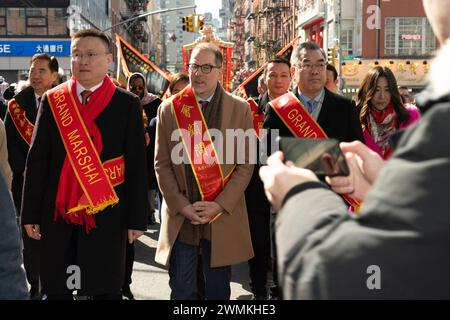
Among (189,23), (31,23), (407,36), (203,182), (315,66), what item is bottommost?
(203,182)

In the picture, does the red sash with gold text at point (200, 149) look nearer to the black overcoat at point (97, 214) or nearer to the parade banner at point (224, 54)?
the black overcoat at point (97, 214)

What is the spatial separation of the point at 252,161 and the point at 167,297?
5.47 feet

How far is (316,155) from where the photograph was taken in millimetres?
1724

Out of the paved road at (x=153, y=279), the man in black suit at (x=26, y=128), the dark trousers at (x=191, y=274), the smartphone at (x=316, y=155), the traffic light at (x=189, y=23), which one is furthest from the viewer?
the traffic light at (x=189, y=23)

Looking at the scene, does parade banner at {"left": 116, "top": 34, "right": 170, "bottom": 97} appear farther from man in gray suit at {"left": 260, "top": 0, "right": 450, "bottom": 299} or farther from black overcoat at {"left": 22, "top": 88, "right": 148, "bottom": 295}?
man in gray suit at {"left": 260, "top": 0, "right": 450, "bottom": 299}

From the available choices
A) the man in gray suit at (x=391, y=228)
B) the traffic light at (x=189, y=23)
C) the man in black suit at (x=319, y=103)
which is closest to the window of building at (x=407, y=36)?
the traffic light at (x=189, y=23)

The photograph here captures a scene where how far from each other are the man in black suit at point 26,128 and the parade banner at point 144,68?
493cm

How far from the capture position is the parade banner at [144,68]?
10945mm

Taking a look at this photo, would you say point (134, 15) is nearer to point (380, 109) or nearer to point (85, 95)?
point (380, 109)

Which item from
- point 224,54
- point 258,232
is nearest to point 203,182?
point 258,232

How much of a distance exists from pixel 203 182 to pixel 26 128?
1.97 m

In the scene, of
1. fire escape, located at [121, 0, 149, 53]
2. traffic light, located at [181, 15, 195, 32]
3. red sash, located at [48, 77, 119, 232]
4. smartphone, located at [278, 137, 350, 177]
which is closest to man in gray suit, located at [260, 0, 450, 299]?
smartphone, located at [278, 137, 350, 177]

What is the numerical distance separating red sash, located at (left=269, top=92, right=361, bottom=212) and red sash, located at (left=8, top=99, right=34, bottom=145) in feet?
6.94

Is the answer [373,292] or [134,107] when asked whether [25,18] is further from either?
[373,292]
